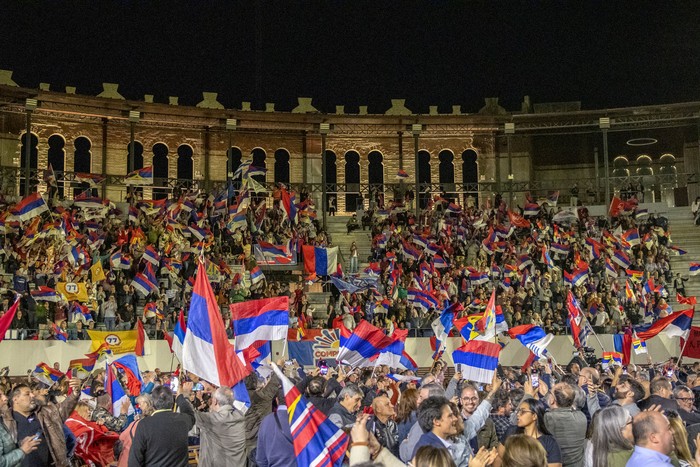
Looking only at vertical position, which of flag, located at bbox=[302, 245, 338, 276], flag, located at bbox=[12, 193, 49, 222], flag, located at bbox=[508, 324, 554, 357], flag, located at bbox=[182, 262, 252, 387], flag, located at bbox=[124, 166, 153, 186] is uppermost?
flag, located at bbox=[124, 166, 153, 186]

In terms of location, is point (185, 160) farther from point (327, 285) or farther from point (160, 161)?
point (327, 285)

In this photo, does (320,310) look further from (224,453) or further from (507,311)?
(224,453)

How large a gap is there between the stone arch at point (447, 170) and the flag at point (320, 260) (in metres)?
10.1

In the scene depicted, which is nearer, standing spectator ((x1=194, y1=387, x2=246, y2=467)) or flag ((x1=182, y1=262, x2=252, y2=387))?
standing spectator ((x1=194, y1=387, x2=246, y2=467))

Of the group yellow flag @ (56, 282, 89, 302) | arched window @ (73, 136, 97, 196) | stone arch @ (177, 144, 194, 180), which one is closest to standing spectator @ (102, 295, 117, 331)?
yellow flag @ (56, 282, 89, 302)

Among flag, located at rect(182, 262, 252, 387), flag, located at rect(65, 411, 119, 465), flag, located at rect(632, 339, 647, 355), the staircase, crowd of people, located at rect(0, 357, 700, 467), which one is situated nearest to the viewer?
crowd of people, located at rect(0, 357, 700, 467)

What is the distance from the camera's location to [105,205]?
3622cm

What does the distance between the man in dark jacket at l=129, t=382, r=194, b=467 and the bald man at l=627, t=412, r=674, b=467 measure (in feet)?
15.6

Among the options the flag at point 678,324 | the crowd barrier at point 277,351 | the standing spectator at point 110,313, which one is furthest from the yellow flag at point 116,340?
the flag at point 678,324

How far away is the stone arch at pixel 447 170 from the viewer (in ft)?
158

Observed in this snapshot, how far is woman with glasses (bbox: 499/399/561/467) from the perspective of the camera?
8562 millimetres

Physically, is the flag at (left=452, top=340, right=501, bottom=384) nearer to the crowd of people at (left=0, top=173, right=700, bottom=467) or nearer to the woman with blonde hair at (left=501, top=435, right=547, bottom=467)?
the crowd of people at (left=0, top=173, right=700, bottom=467)

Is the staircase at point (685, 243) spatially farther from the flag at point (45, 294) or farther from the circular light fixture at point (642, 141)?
the flag at point (45, 294)

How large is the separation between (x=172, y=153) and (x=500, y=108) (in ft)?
56.8
